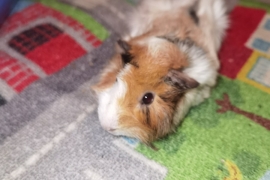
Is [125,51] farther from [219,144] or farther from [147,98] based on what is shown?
[219,144]

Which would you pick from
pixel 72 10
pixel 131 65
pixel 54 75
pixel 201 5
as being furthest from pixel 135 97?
pixel 72 10

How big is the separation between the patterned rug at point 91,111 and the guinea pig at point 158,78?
124mm

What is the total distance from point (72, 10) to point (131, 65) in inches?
36.7

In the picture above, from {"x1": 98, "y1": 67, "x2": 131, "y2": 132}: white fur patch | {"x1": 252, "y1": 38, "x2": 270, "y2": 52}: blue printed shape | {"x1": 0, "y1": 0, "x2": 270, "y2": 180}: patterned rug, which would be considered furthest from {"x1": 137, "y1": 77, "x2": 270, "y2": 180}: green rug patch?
{"x1": 252, "y1": 38, "x2": 270, "y2": 52}: blue printed shape

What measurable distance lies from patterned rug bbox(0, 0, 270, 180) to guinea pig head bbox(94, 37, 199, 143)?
0.16 meters

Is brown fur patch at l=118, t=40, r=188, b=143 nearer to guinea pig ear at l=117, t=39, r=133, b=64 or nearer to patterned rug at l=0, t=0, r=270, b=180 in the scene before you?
guinea pig ear at l=117, t=39, r=133, b=64

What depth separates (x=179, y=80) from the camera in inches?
57.6

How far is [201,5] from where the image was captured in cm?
206

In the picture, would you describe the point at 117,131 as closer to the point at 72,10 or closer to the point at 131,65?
the point at 131,65

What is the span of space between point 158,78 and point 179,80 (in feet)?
0.27

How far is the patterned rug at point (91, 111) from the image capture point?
1.54m

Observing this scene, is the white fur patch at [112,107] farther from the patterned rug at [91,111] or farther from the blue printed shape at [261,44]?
the blue printed shape at [261,44]

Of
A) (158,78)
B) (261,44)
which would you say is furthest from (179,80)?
(261,44)

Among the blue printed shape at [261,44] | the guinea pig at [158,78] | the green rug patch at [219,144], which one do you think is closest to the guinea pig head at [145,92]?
the guinea pig at [158,78]
